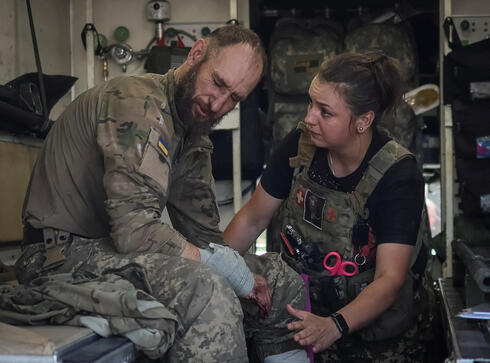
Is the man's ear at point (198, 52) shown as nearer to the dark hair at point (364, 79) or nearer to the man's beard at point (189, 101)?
the man's beard at point (189, 101)

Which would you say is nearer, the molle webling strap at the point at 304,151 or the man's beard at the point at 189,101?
the man's beard at the point at 189,101

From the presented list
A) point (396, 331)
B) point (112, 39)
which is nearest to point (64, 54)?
point (112, 39)

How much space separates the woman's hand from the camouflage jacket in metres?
0.43

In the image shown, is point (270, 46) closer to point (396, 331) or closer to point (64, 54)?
point (64, 54)

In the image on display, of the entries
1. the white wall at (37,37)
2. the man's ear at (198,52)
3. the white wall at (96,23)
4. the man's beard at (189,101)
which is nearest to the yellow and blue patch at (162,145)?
the man's beard at (189,101)

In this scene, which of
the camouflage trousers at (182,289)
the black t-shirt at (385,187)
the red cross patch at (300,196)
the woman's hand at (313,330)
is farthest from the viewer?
the red cross patch at (300,196)

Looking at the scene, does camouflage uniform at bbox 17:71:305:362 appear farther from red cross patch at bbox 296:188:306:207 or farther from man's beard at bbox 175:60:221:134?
red cross patch at bbox 296:188:306:207

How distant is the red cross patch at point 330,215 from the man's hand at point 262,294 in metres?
0.52

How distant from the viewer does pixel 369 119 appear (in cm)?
247

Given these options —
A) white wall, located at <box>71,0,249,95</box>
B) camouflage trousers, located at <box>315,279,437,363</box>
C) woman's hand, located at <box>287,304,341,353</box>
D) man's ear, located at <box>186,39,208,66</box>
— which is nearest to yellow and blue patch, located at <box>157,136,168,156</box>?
man's ear, located at <box>186,39,208,66</box>

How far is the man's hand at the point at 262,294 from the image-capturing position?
1982 millimetres

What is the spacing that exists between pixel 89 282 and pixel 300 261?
3.40ft

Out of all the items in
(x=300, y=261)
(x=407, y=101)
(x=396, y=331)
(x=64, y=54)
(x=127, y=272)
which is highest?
(x=64, y=54)

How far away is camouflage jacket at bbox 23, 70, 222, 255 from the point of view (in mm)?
1780
